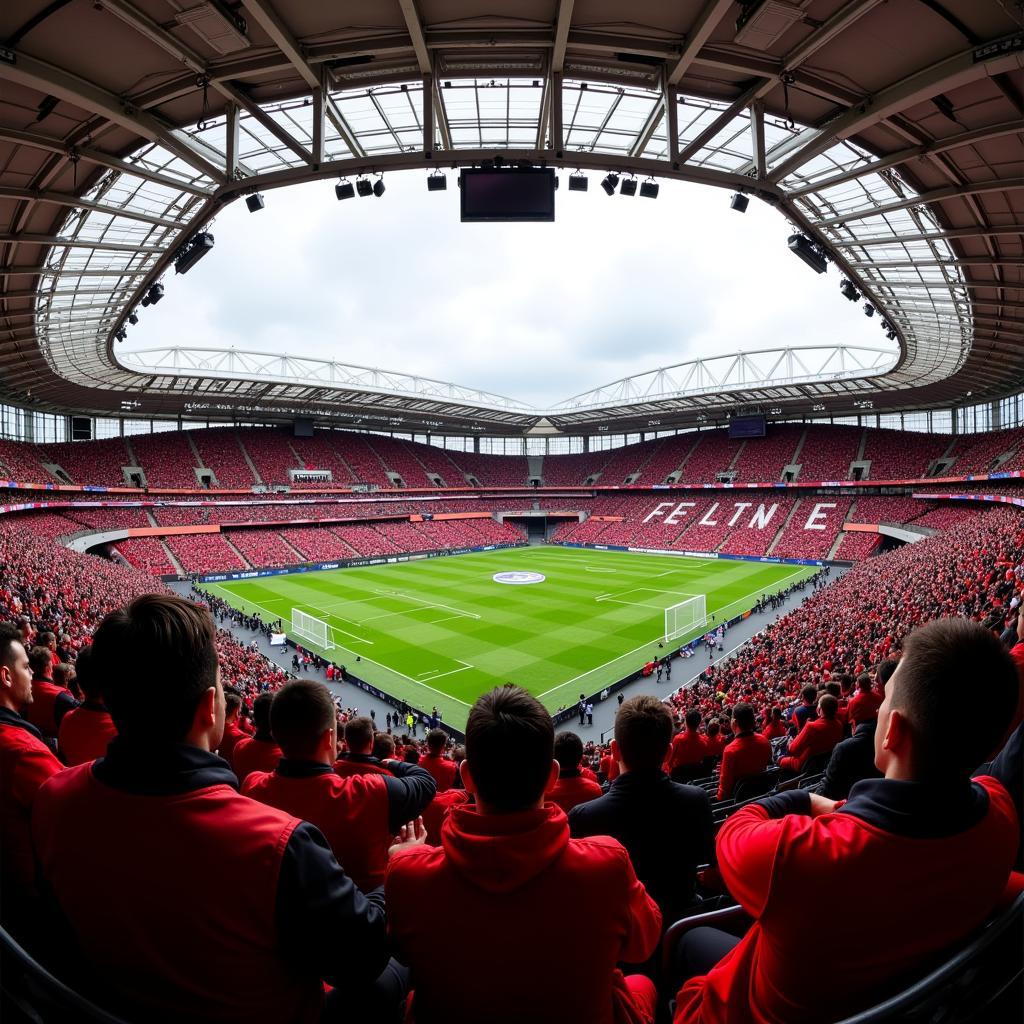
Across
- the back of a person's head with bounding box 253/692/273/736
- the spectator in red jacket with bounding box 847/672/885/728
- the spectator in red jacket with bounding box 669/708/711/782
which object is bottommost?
the spectator in red jacket with bounding box 669/708/711/782

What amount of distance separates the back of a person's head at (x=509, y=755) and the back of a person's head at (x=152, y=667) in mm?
963

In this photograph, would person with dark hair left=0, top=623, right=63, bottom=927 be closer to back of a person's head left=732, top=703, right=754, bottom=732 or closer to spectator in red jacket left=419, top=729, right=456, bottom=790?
spectator in red jacket left=419, top=729, right=456, bottom=790

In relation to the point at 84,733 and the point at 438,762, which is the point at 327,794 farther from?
the point at 438,762

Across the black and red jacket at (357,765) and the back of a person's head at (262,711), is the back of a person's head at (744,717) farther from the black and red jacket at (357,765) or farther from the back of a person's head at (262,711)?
the back of a person's head at (262,711)

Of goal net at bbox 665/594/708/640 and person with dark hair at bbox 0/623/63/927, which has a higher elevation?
person with dark hair at bbox 0/623/63/927

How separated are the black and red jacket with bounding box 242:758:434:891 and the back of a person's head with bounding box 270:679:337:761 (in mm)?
80

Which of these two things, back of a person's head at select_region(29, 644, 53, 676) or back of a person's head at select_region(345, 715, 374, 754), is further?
back of a person's head at select_region(29, 644, 53, 676)

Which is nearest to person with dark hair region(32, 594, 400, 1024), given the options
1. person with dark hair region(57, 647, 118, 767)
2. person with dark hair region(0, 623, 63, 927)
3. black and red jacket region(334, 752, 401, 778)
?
person with dark hair region(0, 623, 63, 927)

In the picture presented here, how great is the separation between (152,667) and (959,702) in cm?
264

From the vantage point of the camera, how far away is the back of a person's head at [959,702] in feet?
5.71

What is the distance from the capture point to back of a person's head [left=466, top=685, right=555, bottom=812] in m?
1.89

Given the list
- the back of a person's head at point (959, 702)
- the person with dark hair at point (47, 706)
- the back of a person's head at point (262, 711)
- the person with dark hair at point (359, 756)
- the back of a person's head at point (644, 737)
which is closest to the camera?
the back of a person's head at point (959, 702)

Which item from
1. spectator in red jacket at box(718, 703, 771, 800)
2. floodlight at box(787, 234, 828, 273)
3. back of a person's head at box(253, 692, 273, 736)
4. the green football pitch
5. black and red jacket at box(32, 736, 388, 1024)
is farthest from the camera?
the green football pitch

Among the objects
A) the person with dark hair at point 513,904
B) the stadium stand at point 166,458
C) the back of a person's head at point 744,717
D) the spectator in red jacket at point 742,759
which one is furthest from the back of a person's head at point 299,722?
the stadium stand at point 166,458
